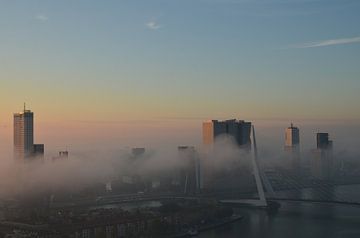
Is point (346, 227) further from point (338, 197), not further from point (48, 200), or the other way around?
point (48, 200)

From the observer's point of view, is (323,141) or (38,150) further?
(323,141)

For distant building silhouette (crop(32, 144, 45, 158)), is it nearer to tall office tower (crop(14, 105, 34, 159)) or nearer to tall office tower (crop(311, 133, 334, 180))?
tall office tower (crop(14, 105, 34, 159))

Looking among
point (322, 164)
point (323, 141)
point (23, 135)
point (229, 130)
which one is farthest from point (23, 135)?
point (323, 141)

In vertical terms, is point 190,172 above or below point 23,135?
below

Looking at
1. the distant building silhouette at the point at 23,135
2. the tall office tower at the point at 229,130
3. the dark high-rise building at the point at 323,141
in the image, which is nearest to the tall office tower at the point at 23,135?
the distant building silhouette at the point at 23,135

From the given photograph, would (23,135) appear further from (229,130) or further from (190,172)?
(229,130)

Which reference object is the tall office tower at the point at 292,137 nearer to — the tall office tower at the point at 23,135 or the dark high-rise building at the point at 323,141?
the dark high-rise building at the point at 323,141

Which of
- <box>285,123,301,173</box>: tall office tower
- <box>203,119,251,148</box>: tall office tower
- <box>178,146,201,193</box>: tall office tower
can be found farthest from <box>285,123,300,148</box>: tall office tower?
<box>178,146,201,193</box>: tall office tower
